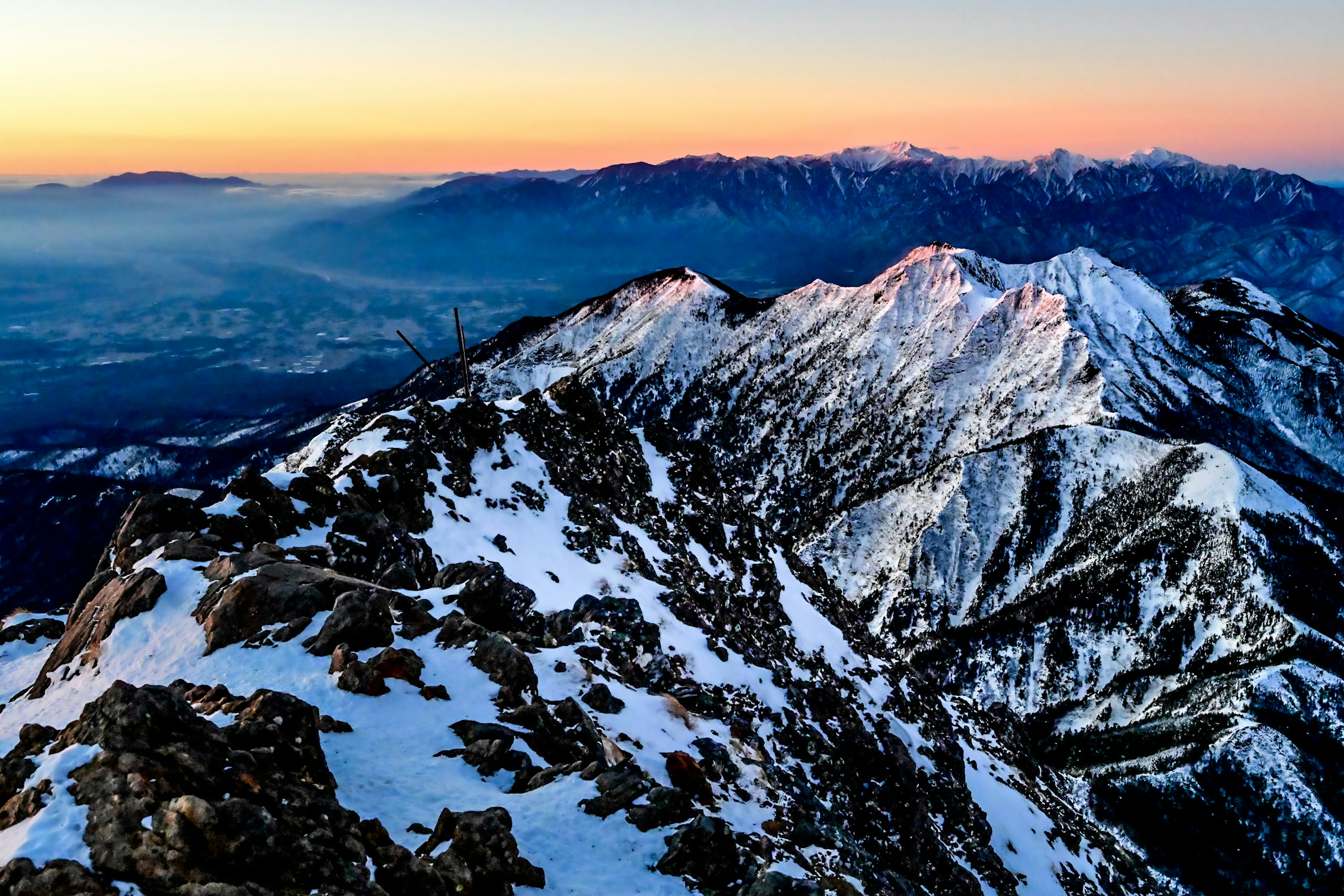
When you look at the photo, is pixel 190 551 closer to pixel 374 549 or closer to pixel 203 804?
pixel 374 549

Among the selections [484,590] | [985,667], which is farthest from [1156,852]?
[484,590]

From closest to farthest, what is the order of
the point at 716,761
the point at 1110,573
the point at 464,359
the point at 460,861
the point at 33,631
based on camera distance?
the point at 460,861, the point at 716,761, the point at 33,631, the point at 464,359, the point at 1110,573

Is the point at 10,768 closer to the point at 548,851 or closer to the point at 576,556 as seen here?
the point at 548,851

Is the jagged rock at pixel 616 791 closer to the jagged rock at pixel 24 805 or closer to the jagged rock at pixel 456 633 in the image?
the jagged rock at pixel 456 633

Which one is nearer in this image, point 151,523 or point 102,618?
point 102,618

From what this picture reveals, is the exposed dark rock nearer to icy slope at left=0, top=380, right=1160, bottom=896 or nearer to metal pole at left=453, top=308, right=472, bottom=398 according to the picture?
icy slope at left=0, top=380, right=1160, bottom=896

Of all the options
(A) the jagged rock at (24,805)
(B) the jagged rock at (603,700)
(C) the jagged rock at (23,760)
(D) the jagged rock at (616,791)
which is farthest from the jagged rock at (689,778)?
(C) the jagged rock at (23,760)

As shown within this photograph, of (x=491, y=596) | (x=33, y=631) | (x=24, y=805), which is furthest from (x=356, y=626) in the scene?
(x=33, y=631)

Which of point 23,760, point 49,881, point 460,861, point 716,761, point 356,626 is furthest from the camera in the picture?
point 716,761
